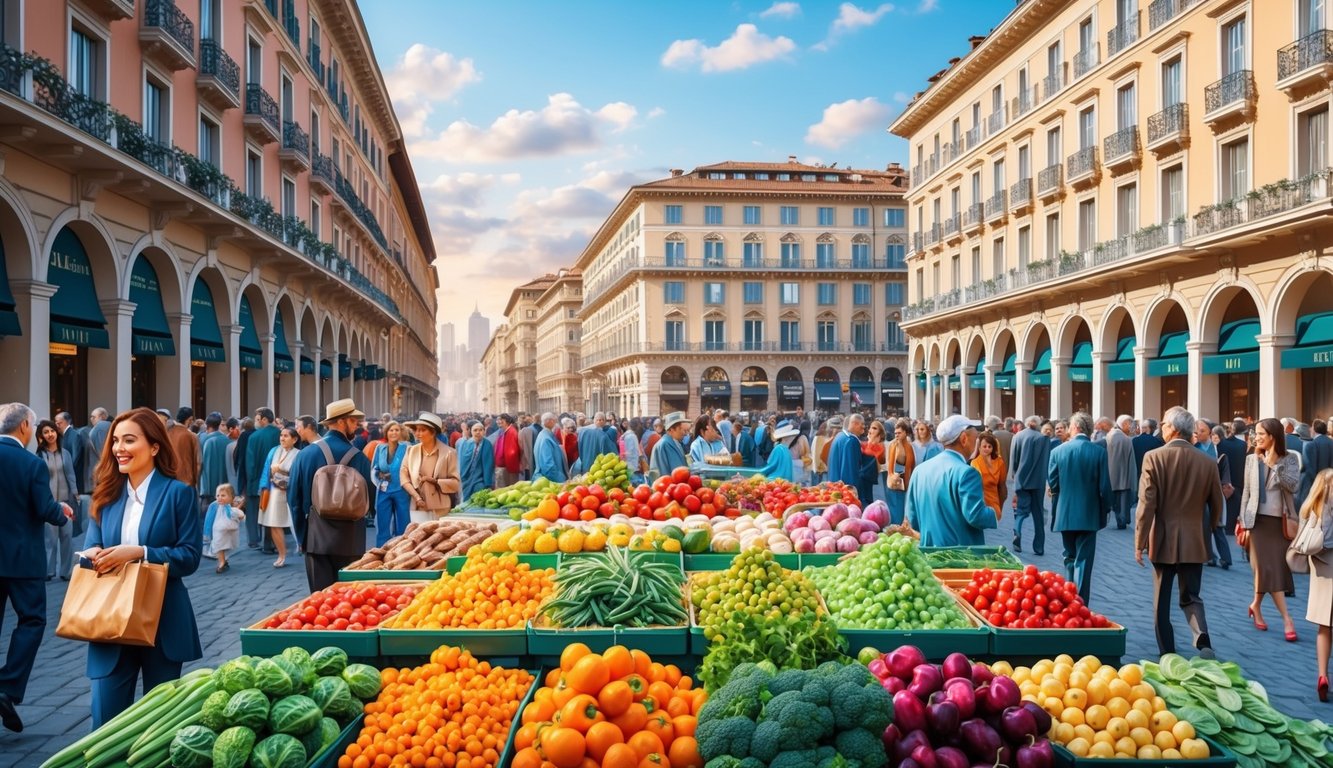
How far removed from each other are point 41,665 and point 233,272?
16.9 metres

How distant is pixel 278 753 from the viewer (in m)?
3.54

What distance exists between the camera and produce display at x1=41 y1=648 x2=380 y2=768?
353cm

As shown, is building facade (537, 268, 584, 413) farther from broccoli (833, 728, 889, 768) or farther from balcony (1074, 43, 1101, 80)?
broccoli (833, 728, 889, 768)

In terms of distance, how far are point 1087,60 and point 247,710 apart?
32689mm

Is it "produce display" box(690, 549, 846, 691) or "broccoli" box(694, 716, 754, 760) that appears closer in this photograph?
"broccoli" box(694, 716, 754, 760)

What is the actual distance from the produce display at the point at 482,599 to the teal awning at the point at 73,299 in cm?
1233

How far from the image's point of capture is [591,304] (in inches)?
3295

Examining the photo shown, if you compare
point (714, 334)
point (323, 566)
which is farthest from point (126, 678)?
point (714, 334)

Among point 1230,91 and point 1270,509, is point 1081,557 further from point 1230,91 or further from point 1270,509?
point 1230,91

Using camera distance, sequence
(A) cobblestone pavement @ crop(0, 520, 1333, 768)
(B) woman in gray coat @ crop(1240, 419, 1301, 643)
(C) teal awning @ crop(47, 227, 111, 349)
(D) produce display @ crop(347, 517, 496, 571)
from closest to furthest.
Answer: (A) cobblestone pavement @ crop(0, 520, 1333, 768) → (D) produce display @ crop(347, 517, 496, 571) → (B) woman in gray coat @ crop(1240, 419, 1301, 643) → (C) teal awning @ crop(47, 227, 111, 349)

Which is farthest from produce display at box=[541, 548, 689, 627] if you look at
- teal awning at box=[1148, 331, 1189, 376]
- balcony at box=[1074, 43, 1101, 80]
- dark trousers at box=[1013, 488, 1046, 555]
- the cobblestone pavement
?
balcony at box=[1074, 43, 1101, 80]

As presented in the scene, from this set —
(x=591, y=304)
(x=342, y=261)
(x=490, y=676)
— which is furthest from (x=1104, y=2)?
(x=591, y=304)

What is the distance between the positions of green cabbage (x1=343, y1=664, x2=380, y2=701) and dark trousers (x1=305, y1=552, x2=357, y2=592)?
11.2 ft

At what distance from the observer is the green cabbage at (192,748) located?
11.5ft
